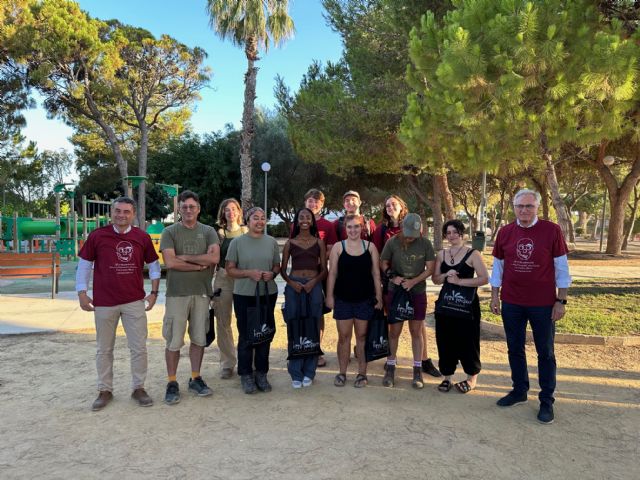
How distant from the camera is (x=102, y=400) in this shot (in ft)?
12.4

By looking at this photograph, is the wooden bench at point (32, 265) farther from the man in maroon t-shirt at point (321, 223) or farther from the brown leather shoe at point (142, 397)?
the man in maroon t-shirt at point (321, 223)

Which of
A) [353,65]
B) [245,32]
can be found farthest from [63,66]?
[353,65]

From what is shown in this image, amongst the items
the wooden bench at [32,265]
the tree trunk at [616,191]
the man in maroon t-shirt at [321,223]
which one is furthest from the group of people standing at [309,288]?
the tree trunk at [616,191]

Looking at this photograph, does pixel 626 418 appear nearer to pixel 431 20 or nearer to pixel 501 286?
pixel 501 286

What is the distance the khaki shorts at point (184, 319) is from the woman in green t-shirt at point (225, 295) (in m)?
0.39

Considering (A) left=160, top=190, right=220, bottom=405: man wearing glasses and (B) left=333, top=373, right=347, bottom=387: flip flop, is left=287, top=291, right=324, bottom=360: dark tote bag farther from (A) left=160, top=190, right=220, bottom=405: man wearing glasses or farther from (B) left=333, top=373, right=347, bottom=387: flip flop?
(A) left=160, top=190, right=220, bottom=405: man wearing glasses

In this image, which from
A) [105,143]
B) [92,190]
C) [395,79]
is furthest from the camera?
[92,190]

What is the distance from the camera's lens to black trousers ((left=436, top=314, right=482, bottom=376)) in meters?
4.14

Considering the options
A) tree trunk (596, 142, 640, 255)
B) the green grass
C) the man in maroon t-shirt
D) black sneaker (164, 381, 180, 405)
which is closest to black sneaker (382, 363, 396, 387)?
the man in maroon t-shirt

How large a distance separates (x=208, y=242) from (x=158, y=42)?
2409 cm

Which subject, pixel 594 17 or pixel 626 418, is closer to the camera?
pixel 626 418

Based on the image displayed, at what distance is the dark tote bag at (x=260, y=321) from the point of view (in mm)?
4078

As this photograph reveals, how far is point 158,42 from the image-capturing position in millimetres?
24156

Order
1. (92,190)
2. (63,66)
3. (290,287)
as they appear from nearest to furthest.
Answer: (290,287)
(63,66)
(92,190)
